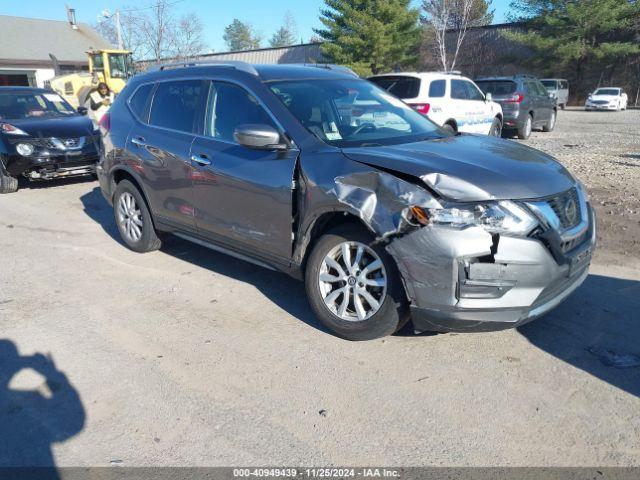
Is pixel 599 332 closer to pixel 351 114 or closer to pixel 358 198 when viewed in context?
pixel 358 198

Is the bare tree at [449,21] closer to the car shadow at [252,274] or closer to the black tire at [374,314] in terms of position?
the car shadow at [252,274]

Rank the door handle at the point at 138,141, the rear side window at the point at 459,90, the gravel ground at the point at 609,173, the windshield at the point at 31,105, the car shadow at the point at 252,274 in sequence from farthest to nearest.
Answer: the rear side window at the point at 459,90, the windshield at the point at 31,105, the gravel ground at the point at 609,173, the door handle at the point at 138,141, the car shadow at the point at 252,274

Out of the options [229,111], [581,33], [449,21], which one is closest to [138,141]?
[229,111]

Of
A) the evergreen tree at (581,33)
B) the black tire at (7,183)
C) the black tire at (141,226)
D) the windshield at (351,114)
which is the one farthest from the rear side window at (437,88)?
the evergreen tree at (581,33)

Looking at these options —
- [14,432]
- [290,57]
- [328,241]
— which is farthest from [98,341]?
[290,57]

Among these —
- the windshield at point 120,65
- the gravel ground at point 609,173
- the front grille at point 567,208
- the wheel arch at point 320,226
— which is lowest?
the gravel ground at point 609,173

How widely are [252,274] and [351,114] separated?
179cm

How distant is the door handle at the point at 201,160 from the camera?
4410 mm

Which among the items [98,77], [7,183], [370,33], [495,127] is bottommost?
[7,183]

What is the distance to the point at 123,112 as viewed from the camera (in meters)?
5.59

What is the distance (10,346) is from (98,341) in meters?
0.59

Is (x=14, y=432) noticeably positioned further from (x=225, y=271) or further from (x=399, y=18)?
(x=399, y=18)

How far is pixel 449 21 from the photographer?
39.9m

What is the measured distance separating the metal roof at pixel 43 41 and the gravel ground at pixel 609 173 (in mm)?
39628
